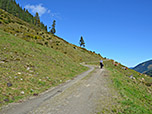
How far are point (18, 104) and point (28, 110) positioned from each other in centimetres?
119

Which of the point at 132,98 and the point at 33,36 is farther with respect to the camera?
the point at 33,36

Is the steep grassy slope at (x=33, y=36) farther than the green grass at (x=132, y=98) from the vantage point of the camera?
Yes

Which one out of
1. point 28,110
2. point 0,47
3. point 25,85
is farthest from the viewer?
point 0,47

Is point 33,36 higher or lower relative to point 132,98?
higher

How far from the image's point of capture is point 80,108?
21.1ft

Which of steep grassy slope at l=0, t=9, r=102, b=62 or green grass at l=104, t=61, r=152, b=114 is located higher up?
steep grassy slope at l=0, t=9, r=102, b=62

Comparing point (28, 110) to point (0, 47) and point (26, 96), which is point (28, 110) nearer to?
point (26, 96)

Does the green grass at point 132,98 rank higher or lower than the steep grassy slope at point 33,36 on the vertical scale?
lower

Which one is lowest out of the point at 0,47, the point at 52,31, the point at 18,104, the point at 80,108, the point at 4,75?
the point at 18,104

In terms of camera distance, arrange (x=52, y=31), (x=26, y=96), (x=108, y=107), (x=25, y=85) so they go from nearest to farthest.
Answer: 1. (x=108, y=107)
2. (x=26, y=96)
3. (x=25, y=85)
4. (x=52, y=31)

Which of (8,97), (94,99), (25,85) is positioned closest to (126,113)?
(94,99)

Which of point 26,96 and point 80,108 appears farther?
point 26,96

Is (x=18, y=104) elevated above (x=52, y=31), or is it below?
below

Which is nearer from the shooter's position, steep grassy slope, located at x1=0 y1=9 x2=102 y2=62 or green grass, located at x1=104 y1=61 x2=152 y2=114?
green grass, located at x1=104 y1=61 x2=152 y2=114
